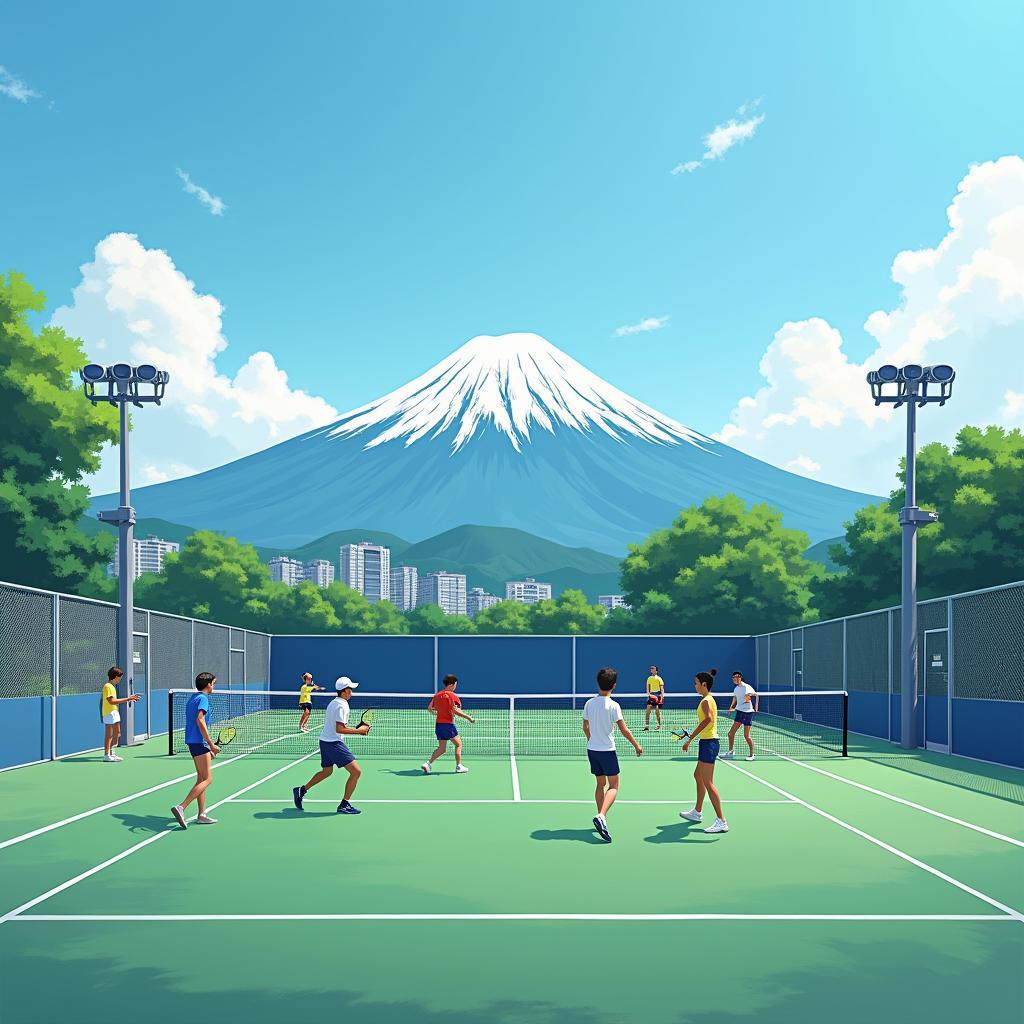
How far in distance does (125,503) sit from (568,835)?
50.8 ft

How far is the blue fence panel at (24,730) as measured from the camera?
1980cm

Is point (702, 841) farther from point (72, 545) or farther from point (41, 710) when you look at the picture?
point (72, 545)

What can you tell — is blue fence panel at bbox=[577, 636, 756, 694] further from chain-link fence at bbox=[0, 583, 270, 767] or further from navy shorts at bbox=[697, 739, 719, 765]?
navy shorts at bbox=[697, 739, 719, 765]

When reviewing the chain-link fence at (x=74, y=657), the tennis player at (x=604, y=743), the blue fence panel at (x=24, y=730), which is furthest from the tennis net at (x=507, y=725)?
the tennis player at (x=604, y=743)

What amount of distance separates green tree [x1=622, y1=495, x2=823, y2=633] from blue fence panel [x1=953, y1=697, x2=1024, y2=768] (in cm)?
5036

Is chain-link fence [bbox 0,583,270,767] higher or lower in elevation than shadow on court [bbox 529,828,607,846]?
higher

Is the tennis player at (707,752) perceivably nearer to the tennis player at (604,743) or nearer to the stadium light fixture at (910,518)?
the tennis player at (604,743)

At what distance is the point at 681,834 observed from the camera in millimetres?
13258

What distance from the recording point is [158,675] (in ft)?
96.6

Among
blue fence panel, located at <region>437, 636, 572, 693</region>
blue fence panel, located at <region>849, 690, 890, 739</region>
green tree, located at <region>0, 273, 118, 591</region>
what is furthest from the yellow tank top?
green tree, located at <region>0, 273, 118, 591</region>

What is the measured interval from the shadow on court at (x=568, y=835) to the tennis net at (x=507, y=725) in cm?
513

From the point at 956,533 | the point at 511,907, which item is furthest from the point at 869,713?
the point at 956,533

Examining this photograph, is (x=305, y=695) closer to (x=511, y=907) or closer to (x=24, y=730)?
(x=24, y=730)

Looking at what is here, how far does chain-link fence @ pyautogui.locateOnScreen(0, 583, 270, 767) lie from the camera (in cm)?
2048
